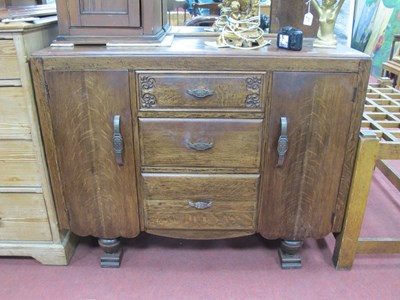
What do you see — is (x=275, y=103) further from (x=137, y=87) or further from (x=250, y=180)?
(x=137, y=87)

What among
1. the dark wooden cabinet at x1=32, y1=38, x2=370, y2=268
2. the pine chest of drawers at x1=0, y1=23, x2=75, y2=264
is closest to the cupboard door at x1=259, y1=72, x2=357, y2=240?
the dark wooden cabinet at x1=32, y1=38, x2=370, y2=268

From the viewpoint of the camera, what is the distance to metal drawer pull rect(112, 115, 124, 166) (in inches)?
42.8

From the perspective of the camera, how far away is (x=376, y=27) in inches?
150

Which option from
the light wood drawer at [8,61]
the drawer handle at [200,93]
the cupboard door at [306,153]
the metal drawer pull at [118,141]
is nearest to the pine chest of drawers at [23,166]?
the light wood drawer at [8,61]

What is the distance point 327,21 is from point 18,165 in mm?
1176

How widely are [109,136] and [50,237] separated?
0.51 meters

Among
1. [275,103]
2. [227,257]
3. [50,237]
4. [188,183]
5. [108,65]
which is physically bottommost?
[227,257]

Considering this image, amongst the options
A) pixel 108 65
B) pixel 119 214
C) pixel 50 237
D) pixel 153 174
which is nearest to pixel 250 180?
pixel 153 174

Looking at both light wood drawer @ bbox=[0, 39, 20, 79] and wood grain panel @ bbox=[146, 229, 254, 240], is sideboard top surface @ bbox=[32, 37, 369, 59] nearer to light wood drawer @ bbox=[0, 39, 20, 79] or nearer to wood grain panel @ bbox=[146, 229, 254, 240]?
light wood drawer @ bbox=[0, 39, 20, 79]

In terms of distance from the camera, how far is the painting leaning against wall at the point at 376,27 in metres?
3.62

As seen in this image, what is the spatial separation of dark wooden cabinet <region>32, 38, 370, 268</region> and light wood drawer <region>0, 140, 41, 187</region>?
0.07 meters

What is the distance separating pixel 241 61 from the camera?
103 cm

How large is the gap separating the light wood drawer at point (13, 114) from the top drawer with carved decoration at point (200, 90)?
0.39 metres

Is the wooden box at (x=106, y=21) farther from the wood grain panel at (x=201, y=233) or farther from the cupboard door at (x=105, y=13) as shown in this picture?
the wood grain panel at (x=201, y=233)
